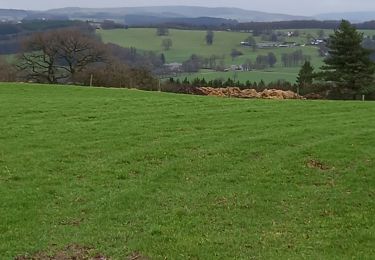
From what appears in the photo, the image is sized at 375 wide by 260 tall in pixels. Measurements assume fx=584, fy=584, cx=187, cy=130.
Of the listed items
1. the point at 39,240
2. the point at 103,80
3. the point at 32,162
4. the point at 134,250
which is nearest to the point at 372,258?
the point at 134,250

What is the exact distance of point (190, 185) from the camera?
1166cm

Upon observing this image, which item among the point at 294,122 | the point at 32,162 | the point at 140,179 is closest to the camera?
the point at 140,179

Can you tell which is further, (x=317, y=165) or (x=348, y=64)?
(x=348, y=64)

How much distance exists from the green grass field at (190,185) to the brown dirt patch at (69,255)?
0.15 meters

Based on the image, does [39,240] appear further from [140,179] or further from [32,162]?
[32,162]

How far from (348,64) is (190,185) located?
1623 inches

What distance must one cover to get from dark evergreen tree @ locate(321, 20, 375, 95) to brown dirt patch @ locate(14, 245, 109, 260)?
43042mm

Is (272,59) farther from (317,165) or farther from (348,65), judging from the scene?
(317,165)

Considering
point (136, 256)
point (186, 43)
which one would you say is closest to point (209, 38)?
point (186, 43)

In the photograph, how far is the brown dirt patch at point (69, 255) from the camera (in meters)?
8.06

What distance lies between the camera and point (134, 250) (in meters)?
8.34

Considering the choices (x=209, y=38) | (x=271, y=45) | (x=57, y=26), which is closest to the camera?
(x=57, y=26)

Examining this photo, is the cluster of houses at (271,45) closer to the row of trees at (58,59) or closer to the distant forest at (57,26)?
the distant forest at (57,26)

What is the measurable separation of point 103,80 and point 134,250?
158 feet
